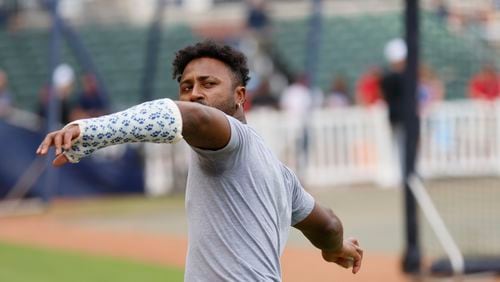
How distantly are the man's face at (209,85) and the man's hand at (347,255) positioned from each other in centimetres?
98

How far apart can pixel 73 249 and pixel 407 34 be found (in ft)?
16.9

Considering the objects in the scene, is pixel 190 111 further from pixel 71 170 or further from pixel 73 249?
pixel 71 170

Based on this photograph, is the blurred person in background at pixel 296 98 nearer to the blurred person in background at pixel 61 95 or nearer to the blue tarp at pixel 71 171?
the blue tarp at pixel 71 171

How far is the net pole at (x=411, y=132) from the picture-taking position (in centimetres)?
1191

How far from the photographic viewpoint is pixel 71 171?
2034cm

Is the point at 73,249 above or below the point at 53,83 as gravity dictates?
below

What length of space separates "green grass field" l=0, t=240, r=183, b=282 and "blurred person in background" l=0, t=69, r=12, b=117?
559 centimetres

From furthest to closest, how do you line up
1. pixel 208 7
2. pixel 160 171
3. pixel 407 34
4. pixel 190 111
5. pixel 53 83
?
1. pixel 208 7
2. pixel 160 171
3. pixel 53 83
4. pixel 407 34
5. pixel 190 111

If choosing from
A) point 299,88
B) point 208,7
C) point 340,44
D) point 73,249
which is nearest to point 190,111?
point 73,249

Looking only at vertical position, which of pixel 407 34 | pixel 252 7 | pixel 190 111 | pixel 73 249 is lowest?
pixel 73 249

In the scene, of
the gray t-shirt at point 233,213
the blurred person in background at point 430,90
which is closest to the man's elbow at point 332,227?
the gray t-shirt at point 233,213

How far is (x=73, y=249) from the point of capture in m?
14.9

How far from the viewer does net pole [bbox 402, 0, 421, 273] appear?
11906 mm

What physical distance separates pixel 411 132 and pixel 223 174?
25.3 feet
